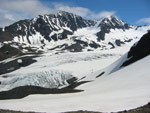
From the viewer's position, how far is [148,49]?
48.8 meters

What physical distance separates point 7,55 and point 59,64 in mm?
94924

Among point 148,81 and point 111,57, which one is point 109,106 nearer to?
point 148,81

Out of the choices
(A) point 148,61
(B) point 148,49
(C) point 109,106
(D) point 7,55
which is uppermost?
(D) point 7,55

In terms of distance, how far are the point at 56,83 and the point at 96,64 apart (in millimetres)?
31327

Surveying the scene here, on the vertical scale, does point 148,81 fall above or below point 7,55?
below

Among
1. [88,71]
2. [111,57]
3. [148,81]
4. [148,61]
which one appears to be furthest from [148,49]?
[111,57]

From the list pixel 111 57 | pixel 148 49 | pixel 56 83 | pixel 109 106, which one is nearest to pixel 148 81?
pixel 109 106

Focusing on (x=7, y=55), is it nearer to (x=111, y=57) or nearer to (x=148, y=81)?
(x=111, y=57)

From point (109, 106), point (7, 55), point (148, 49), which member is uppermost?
point (7, 55)

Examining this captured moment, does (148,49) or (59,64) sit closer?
(148,49)

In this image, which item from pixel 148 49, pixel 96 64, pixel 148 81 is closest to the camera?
pixel 148 81

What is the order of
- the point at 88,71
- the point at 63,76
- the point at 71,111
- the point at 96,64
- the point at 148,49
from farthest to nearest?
the point at 96,64, the point at 88,71, the point at 63,76, the point at 148,49, the point at 71,111

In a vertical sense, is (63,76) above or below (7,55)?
below

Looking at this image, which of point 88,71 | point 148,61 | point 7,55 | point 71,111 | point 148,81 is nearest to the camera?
point 71,111
